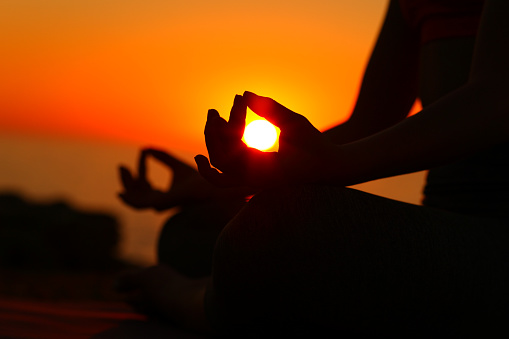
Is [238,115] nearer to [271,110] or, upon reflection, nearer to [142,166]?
[271,110]

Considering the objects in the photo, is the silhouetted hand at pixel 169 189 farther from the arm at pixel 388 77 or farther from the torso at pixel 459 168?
the torso at pixel 459 168

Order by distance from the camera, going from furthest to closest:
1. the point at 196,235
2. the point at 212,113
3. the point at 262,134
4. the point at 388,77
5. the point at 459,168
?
the point at 196,235, the point at 388,77, the point at 459,168, the point at 262,134, the point at 212,113

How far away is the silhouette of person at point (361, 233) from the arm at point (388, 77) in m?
0.45

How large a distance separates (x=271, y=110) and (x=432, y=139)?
18cm

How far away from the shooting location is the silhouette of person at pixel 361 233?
0.61m

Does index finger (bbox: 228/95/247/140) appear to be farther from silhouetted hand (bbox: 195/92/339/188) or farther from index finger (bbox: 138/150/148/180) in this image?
index finger (bbox: 138/150/148/180)

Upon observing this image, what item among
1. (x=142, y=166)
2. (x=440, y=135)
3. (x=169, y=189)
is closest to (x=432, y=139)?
(x=440, y=135)

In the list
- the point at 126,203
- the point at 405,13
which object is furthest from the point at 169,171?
the point at 405,13

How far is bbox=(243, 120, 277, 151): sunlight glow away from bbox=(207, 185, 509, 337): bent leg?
2.4 inches

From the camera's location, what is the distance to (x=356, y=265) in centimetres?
64

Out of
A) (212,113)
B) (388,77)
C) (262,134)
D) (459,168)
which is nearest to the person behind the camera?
(212,113)

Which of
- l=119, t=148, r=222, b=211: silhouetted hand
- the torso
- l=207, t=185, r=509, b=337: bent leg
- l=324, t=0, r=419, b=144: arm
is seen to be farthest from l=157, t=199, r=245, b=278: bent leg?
l=207, t=185, r=509, b=337: bent leg

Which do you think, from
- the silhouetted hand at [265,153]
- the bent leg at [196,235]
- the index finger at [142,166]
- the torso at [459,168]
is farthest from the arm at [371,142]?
the index finger at [142,166]

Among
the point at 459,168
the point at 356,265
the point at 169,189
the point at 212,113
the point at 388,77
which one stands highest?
the point at 388,77
